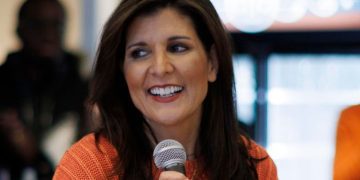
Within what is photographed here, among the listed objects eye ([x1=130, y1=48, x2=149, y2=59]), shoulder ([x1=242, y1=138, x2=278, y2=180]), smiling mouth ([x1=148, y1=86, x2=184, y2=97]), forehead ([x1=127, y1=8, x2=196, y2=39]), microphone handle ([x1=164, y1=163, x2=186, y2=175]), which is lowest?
shoulder ([x1=242, y1=138, x2=278, y2=180])

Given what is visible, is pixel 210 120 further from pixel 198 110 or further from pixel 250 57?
pixel 250 57

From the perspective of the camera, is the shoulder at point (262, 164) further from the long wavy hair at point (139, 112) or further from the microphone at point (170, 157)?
the microphone at point (170, 157)

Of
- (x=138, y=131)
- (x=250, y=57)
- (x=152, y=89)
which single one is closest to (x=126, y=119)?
(x=138, y=131)

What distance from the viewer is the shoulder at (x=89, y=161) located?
6.21ft

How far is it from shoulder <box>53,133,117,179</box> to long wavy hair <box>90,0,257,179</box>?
2 cm

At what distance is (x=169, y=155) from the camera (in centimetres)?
165

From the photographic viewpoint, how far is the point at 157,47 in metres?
1.88

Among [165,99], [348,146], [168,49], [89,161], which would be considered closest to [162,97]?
[165,99]

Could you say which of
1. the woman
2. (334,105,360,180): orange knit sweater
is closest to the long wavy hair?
the woman

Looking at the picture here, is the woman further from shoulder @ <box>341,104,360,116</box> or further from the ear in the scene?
shoulder @ <box>341,104,360,116</box>

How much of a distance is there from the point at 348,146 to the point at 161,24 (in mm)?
573

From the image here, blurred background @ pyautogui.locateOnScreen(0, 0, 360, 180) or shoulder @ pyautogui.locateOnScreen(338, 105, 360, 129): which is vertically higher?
shoulder @ pyautogui.locateOnScreen(338, 105, 360, 129)

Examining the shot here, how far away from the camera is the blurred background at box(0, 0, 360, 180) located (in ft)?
13.9

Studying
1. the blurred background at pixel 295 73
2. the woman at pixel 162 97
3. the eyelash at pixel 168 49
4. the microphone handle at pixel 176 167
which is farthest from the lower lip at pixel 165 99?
the blurred background at pixel 295 73
